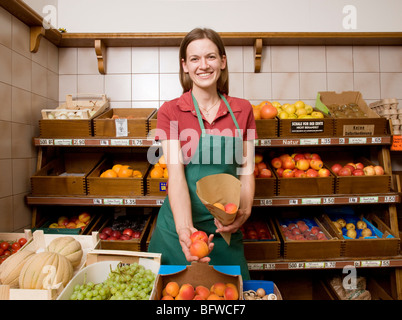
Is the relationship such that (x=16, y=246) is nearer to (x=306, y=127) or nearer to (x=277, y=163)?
(x=277, y=163)

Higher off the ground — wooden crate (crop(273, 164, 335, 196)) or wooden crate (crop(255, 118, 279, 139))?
wooden crate (crop(255, 118, 279, 139))

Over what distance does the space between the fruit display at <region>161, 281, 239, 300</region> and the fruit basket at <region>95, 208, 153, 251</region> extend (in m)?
1.38

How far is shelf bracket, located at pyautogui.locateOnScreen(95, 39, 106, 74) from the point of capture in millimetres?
2840

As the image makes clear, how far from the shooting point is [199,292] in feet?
3.34

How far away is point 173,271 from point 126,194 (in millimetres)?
1508

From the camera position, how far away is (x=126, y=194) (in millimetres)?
2482

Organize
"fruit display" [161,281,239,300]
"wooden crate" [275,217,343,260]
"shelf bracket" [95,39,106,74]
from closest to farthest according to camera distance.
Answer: "fruit display" [161,281,239,300] < "wooden crate" [275,217,343,260] < "shelf bracket" [95,39,106,74]

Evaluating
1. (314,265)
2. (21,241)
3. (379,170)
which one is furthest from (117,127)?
(379,170)

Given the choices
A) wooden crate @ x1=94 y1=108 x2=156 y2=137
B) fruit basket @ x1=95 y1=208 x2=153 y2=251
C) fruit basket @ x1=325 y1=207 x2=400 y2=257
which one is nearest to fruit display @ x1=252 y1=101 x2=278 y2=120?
wooden crate @ x1=94 y1=108 x2=156 y2=137

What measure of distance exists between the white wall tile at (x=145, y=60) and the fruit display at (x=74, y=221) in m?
1.61

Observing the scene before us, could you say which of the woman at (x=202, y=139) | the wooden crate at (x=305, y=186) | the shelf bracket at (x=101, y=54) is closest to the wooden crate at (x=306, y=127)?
the wooden crate at (x=305, y=186)

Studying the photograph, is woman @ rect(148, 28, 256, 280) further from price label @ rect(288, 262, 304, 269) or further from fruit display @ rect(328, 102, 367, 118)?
fruit display @ rect(328, 102, 367, 118)

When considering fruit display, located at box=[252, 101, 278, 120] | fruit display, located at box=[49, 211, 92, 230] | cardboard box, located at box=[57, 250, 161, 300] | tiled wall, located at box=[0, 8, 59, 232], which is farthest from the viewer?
fruit display, located at box=[49, 211, 92, 230]
